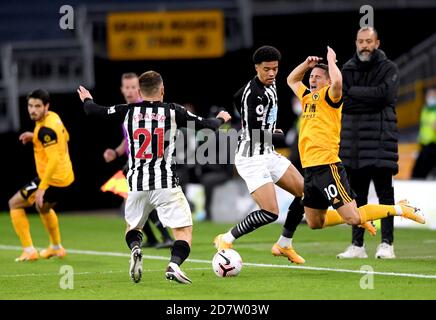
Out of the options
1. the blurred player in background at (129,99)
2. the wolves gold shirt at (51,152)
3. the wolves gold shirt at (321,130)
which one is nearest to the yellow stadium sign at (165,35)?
the blurred player in background at (129,99)

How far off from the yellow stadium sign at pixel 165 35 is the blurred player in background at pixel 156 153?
13.4m

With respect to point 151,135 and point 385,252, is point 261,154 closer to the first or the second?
point 151,135

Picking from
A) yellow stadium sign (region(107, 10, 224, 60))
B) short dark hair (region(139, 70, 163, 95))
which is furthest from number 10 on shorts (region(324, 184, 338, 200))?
yellow stadium sign (region(107, 10, 224, 60))

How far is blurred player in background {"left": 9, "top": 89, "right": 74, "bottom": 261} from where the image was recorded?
1249 centimetres

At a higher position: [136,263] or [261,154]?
[261,154]

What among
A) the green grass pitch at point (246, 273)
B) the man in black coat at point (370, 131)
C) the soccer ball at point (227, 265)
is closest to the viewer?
the green grass pitch at point (246, 273)

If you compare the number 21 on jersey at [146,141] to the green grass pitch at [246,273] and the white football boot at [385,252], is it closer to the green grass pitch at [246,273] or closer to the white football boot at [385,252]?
the green grass pitch at [246,273]

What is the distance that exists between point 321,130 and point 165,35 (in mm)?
12546

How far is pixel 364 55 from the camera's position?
1178cm

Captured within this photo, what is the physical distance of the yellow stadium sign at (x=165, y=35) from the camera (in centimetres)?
2281

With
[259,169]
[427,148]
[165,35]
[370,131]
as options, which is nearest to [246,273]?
[259,169]

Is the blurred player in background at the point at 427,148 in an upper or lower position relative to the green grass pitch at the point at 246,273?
upper

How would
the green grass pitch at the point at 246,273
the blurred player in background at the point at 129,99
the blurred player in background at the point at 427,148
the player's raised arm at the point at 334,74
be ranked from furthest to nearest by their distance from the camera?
the blurred player in background at the point at 427,148
the blurred player in background at the point at 129,99
the player's raised arm at the point at 334,74
the green grass pitch at the point at 246,273
